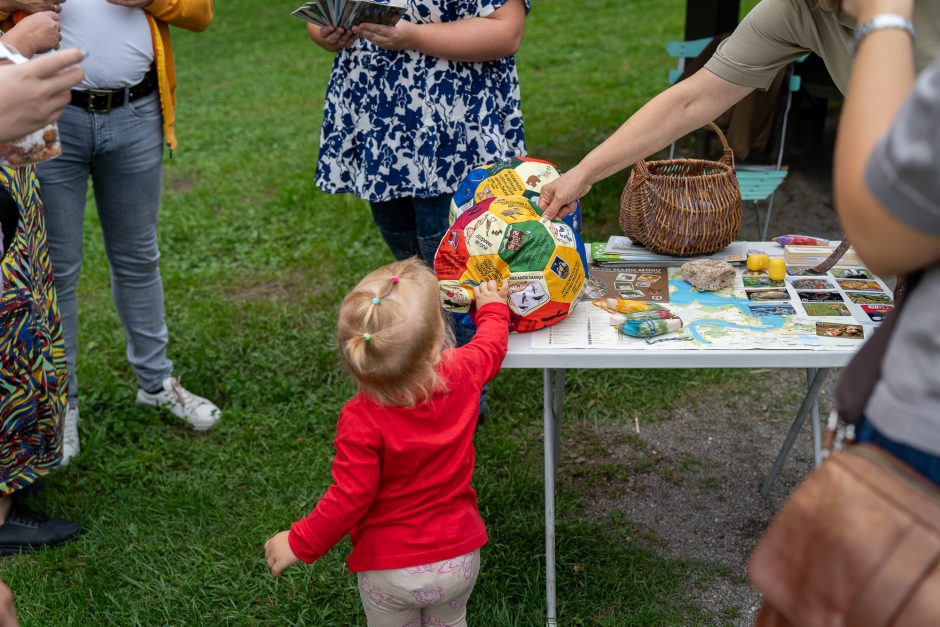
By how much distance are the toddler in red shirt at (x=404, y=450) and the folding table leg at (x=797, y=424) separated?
1.00 m

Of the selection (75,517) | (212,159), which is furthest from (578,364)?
(212,159)

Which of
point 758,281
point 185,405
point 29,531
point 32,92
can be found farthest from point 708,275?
point 29,531

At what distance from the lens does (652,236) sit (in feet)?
8.32

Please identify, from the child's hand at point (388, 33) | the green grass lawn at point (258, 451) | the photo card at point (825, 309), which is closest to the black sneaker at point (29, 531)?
the green grass lawn at point (258, 451)

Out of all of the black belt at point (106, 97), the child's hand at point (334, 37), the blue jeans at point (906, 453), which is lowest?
the blue jeans at point (906, 453)

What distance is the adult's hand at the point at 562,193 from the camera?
223cm

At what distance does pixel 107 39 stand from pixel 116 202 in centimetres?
55

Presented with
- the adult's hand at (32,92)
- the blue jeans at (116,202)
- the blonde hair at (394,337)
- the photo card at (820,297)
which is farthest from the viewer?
the blue jeans at (116,202)

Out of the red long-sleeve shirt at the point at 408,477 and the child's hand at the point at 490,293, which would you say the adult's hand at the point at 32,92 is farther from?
the child's hand at the point at 490,293

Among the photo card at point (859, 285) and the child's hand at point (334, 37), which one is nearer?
the photo card at point (859, 285)

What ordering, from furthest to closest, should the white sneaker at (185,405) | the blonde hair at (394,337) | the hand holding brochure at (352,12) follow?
the white sneaker at (185,405)
the hand holding brochure at (352,12)
the blonde hair at (394,337)

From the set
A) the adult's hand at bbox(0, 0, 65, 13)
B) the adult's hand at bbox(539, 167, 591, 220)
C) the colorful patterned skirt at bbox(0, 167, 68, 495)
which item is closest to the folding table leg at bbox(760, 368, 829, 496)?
the adult's hand at bbox(539, 167, 591, 220)

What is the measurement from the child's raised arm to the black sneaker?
1.83m

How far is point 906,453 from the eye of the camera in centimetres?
114
